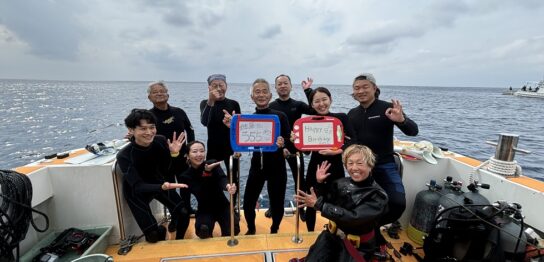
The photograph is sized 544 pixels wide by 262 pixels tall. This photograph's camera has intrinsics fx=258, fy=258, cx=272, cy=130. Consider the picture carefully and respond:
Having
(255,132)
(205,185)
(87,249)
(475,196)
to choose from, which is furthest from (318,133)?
(87,249)

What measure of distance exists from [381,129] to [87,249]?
3.34 metres

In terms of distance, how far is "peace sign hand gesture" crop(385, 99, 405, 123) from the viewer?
2.77m

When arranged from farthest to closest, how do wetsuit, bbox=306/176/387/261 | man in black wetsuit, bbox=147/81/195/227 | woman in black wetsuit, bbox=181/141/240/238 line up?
man in black wetsuit, bbox=147/81/195/227 < woman in black wetsuit, bbox=181/141/240/238 < wetsuit, bbox=306/176/387/261

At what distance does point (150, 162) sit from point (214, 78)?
132 cm

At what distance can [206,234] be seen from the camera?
2850 millimetres

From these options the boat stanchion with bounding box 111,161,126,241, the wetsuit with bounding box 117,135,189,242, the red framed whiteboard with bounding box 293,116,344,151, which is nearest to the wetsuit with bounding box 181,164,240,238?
the wetsuit with bounding box 117,135,189,242

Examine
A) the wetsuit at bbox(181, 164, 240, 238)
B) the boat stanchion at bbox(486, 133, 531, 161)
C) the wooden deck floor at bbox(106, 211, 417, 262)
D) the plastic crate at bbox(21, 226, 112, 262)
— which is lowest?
the wooden deck floor at bbox(106, 211, 417, 262)

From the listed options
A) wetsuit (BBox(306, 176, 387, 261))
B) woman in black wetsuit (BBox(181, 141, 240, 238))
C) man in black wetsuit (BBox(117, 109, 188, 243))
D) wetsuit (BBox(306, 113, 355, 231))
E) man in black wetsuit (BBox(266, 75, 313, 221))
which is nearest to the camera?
wetsuit (BBox(306, 176, 387, 261))

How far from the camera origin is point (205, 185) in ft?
10.1

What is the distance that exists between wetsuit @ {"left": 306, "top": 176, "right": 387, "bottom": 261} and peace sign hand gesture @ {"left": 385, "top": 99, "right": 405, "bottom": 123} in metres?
0.92

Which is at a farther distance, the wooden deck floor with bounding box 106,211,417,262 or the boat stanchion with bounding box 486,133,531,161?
the boat stanchion with bounding box 486,133,531,161

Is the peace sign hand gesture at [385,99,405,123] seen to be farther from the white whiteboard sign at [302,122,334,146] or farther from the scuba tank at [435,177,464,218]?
the scuba tank at [435,177,464,218]

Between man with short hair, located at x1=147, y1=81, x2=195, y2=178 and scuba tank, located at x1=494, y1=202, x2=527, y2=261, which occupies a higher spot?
man with short hair, located at x1=147, y1=81, x2=195, y2=178

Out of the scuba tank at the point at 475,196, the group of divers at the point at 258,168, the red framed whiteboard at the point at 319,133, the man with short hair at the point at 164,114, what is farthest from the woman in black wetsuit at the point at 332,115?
the man with short hair at the point at 164,114
